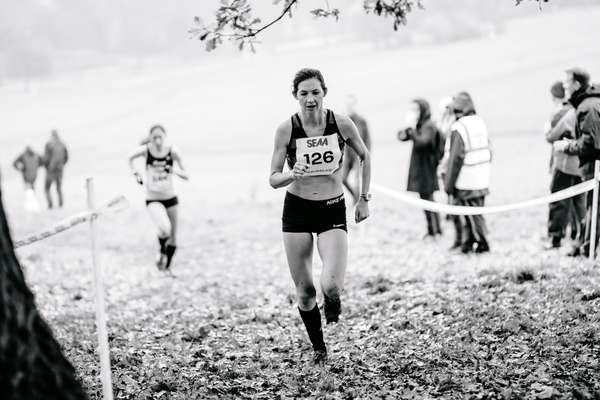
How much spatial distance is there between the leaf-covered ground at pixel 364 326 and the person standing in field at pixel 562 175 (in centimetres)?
55

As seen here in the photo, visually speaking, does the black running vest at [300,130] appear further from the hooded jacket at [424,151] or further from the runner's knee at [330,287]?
the hooded jacket at [424,151]

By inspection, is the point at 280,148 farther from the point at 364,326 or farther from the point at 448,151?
the point at 448,151

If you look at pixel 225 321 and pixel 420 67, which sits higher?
pixel 420 67

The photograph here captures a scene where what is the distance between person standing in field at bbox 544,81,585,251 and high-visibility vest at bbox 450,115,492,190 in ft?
2.83

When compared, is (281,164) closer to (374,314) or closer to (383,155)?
(374,314)

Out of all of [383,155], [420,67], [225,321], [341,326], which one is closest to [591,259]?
[341,326]

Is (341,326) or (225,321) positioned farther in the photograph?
(225,321)

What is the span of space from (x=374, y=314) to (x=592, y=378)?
2.96 meters

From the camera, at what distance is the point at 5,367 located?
9.53ft

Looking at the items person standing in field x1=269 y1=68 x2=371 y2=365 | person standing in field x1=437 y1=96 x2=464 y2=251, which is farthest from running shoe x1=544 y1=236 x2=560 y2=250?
person standing in field x1=269 y1=68 x2=371 y2=365

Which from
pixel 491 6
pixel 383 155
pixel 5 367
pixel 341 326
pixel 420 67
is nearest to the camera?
pixel 5 367

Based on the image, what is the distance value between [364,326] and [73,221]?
11.7 ft

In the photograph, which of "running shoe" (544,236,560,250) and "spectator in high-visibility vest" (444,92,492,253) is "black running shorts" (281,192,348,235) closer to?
"spectator in high-visibility vest" (444,92,492,253)

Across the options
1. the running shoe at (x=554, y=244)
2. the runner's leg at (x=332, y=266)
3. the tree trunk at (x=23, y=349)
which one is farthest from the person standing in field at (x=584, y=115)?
the tree trunk at (x=23, y=349)
